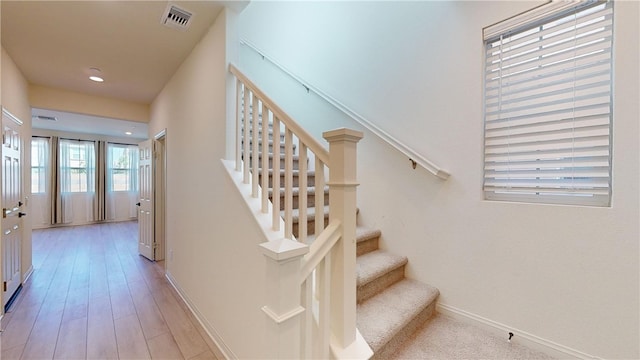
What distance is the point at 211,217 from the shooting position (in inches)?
82.7

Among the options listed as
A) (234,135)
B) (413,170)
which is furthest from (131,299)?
(413,170)

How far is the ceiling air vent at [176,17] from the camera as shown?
192 centimetres

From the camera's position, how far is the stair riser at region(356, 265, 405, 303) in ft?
5.45

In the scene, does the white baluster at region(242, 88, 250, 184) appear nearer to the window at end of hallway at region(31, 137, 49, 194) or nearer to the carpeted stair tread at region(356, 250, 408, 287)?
the carpeted stair tread at region(356, 250, 408, 287)

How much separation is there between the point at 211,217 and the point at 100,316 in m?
1.54

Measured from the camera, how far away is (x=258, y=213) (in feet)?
5.07

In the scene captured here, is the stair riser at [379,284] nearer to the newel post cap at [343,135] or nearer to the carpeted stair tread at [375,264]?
the carpeted stair tread at [375,264]

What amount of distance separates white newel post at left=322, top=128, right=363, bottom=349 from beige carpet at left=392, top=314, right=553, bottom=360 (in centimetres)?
55

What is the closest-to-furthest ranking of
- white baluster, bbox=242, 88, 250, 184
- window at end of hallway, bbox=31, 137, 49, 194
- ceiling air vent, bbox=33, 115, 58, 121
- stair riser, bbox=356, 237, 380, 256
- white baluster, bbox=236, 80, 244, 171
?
white baluster, bbox=242, 88, 250, 184
white baluster, bbox=236, 80, 244, 171
stair riser, bbox=356, 237, 380, 256
ceiling air vent, bbox=33, 115, 58, 121
window at end of hallway, bbox=31, 137, 49, 194

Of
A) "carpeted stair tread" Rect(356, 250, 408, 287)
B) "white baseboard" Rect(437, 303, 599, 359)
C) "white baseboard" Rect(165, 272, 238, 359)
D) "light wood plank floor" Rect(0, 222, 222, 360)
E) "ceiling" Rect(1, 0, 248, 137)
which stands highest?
"ceiling" Rect(1, 0, 248, 137)

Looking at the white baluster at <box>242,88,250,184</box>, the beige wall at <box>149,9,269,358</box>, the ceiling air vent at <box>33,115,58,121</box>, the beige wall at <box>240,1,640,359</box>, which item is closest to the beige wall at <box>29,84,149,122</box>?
the beige wall at <box>149,9,269,358</box>

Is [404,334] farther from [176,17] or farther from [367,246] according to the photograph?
[176,17]

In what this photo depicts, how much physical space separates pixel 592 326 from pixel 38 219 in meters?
9.79

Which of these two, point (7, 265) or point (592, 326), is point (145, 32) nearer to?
point (7, 265)
